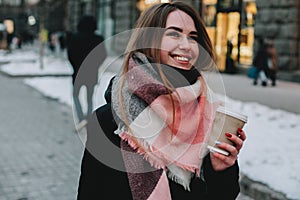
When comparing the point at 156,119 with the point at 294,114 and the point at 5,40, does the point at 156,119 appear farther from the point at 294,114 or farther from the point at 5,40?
the point at 5,40

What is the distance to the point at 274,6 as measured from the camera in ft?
53.0

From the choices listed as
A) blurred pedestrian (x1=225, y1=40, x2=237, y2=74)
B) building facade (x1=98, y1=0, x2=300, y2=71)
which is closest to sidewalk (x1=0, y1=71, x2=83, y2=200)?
building facade (x1=98, y1=0, x2=300, y2=71)

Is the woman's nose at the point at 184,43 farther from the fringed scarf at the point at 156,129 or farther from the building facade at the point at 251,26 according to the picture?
the building facade at the point at 251,26

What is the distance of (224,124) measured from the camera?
173 cm

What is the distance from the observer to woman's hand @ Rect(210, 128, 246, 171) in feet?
5.70

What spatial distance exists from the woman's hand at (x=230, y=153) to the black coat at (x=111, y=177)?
0.03 metres

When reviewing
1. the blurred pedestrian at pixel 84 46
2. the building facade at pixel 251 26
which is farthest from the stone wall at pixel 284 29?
the blurred pedestrian at pixel 84 46

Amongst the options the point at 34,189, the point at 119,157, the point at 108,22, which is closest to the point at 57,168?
the point at 34,189

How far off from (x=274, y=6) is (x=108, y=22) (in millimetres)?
13891

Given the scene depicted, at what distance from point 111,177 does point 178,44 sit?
53 centimetres

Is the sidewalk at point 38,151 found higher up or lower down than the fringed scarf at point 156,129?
lower down

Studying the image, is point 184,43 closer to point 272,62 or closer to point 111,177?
point 111,177

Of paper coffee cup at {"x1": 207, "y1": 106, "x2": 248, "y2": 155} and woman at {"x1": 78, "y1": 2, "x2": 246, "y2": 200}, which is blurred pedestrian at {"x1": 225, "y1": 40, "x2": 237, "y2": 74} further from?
paper coffee cup at {"x1": 207, "y1": 106, "x2": 248, "y2": 155}

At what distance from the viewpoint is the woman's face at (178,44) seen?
1816 mm
